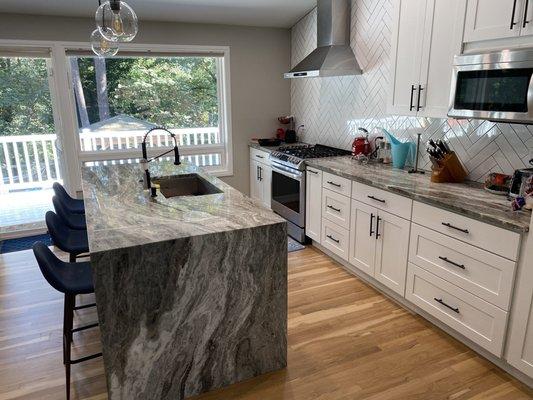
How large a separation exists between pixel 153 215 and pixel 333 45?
277 centimetres

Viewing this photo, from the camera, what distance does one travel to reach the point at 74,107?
434 centimetres

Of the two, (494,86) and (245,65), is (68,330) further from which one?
(245,65)

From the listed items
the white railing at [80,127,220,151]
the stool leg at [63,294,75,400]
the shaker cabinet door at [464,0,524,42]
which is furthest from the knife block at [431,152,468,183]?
the white railing at [80,127,220,151]

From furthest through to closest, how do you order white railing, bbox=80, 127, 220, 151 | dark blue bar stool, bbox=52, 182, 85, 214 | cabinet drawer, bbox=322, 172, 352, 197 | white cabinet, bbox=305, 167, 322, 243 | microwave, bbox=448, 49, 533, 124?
white railing, bbox=80, 127, 220, 151 → white cabinet, bbox=305, 167, 322, 243 → cabinet drawer, bbox=322, 172, 352, 197 → dark blue bar stool, bbox=52, 182, 85, 214 → microwave, bbox=448, 49, 533, 124

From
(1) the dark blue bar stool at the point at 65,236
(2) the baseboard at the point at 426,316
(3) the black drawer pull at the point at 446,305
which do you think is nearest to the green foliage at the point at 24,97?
(1) the dark blue bar stool at the point at 65,236

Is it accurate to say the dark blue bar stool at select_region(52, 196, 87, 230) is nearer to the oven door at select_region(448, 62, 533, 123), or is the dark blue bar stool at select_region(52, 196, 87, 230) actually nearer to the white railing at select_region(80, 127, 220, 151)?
the white railing at select_region(80, 127, 220, 151)

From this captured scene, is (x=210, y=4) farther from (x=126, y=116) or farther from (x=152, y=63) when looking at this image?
(x=126, y=116)

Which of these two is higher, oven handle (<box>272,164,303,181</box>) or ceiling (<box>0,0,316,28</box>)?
ceiling (<box>0,0,316,28</box>)

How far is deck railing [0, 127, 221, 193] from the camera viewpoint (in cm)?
445

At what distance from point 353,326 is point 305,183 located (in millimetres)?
1638

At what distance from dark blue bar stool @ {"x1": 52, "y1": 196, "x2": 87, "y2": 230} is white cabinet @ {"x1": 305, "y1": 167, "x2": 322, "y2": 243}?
2.07 meters

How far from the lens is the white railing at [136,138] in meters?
4.58

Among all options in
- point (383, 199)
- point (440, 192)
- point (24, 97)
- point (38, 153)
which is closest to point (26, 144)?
point (38, 153)

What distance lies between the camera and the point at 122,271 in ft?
5.77
